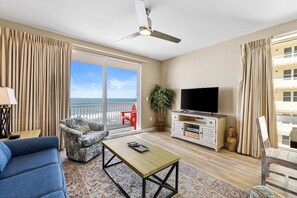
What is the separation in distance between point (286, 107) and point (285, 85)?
1.43ft

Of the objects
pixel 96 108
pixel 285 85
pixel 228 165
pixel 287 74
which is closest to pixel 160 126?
pixel 96 108

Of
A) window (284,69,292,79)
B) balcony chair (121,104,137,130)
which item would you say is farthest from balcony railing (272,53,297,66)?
balcony chair (121,104,137,130)

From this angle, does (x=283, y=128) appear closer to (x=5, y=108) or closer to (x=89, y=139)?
(x=89, y=139)

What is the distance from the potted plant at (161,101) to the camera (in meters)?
4.46

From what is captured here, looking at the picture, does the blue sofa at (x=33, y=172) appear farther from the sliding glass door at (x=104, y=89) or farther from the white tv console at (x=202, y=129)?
the white tv console at (x=202, y=129)

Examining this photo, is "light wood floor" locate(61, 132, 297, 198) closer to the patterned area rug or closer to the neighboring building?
the patterned area rug

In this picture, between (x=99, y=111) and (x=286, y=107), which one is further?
(x=99, y=111)

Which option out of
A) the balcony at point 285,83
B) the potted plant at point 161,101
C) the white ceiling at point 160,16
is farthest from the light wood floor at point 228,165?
the white ceiling at point 160,16

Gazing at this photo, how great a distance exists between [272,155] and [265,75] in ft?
5.42

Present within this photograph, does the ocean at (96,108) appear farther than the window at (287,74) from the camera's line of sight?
Yes

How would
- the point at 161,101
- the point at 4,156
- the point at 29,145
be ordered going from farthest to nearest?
the point at 161,101
the point at 29,145
the point at 4,156

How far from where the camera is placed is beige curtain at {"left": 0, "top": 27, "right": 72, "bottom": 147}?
2.43m

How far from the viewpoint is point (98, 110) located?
4590 millimetres

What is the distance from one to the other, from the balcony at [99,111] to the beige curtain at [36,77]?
977 mm
